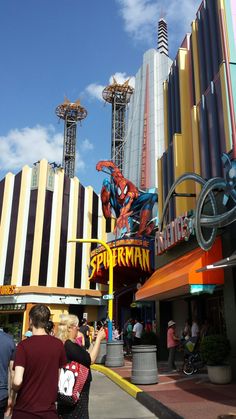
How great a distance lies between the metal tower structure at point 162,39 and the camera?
5331 centimetres

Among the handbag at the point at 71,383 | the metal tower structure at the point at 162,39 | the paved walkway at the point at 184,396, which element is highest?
the metal tower structure at the point at 162,39

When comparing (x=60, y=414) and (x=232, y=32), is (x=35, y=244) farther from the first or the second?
(x=60, y=414)

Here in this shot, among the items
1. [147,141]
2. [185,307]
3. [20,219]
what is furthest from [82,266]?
[185,307]

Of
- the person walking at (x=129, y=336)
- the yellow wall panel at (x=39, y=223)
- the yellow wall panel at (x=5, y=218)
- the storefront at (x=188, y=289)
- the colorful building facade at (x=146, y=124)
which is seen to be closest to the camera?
the storefront at (x=188, y=289)

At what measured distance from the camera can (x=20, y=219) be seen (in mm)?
41750

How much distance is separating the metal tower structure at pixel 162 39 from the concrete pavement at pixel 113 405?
47.5 m

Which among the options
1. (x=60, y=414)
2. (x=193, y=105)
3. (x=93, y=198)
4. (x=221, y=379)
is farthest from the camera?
(x=93, y=198)

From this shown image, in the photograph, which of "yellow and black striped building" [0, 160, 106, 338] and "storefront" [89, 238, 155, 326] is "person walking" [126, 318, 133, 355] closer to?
"storefront" [89, 238, 155, 326]

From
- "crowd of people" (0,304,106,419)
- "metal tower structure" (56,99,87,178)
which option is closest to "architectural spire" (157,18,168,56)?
"metal tower structure" (56,99,87,178)

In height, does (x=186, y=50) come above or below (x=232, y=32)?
above

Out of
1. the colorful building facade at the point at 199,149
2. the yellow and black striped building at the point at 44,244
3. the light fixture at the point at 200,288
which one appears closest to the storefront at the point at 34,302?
the yellow and black striped building at the point at 44,244

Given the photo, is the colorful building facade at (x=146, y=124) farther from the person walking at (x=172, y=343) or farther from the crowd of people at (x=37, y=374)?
the crowd of people at (x=37, y=374)

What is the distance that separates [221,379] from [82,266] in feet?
110

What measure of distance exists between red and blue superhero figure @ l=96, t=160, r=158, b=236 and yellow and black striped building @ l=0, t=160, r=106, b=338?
42.9 ft
